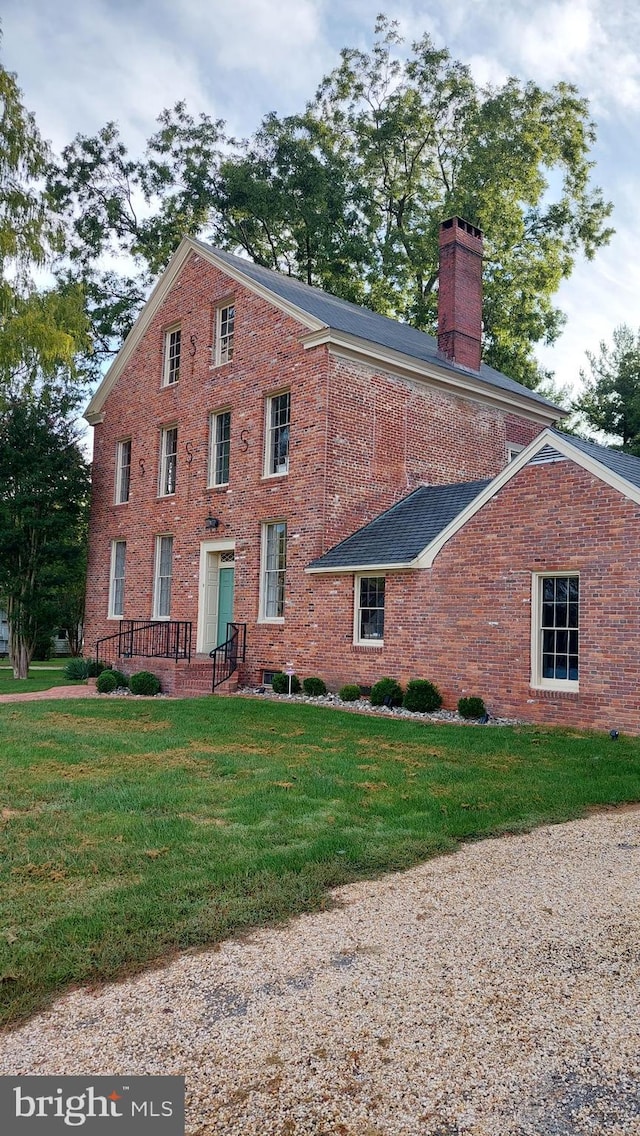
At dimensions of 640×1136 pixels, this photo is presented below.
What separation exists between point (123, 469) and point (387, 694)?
12.2 meters

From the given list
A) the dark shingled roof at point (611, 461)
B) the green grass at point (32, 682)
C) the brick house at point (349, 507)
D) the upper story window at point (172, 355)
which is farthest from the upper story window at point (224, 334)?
the dark shingled roof at point (611, 461)

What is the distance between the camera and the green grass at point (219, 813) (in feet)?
12.2

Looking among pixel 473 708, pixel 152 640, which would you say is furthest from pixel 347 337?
pixel 152 640

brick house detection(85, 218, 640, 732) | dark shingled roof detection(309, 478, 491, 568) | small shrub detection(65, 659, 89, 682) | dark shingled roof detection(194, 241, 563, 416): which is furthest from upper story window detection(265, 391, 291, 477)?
small shrub detection(65, 659, 89, 682)

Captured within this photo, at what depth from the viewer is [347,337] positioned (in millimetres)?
15719

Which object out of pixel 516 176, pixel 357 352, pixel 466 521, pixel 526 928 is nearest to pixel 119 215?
pixel 516 176

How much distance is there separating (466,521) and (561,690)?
3.20 m

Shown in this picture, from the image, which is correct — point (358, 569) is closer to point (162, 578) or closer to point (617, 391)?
point (162, 578)

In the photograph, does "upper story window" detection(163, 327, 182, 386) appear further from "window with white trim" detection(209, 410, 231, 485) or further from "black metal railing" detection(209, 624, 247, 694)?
"black metal railing" detection(209, 624, 247, 694)

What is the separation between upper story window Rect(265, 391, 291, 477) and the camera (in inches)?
658

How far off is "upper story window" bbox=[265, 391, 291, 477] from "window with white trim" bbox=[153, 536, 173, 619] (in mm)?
4286

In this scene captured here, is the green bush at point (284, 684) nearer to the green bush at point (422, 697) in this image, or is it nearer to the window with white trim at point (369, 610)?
the window with white trim at point (369, 610)

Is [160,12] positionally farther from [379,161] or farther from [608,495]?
[379,161]

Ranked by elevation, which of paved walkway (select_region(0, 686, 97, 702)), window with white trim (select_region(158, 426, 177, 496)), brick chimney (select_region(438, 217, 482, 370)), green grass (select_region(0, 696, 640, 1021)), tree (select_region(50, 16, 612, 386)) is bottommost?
paved walkway (select_region(0, 686, 97, 702))
